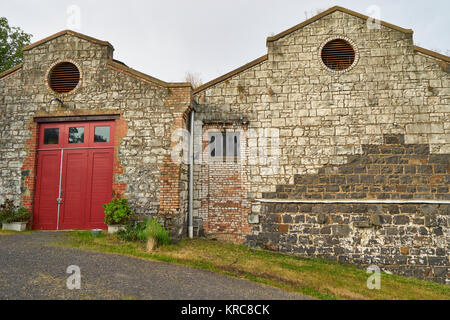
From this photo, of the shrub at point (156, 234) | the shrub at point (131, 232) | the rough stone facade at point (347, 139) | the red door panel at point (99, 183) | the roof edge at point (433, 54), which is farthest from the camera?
the roof edge at point (433, 54)

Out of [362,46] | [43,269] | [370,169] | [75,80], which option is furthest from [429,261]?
[75,80]

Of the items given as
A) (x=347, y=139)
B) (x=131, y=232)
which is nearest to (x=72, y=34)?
(x=131, y=232)

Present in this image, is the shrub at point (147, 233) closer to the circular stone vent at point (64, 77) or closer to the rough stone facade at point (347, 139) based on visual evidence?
the rough stone facade at point (347, 139)

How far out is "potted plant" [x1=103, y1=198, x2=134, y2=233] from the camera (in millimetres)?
7434

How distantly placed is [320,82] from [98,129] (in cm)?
678

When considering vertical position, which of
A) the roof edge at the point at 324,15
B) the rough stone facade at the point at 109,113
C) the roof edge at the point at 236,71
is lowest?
the rough stone facade at the point at 109,113

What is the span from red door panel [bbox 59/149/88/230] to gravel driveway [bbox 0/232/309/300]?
2.01 m

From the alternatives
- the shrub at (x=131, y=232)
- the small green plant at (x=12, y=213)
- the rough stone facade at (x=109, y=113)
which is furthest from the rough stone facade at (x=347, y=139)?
the small green plant at (x=12, y=213)

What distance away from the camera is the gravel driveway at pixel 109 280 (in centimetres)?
404

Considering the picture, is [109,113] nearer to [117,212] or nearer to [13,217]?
[117,212]

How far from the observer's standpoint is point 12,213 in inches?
319

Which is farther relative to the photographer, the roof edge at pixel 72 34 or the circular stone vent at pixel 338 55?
the circular stone vent at pixel 338 55

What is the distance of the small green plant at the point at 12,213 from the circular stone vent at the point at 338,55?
983 centimetres
